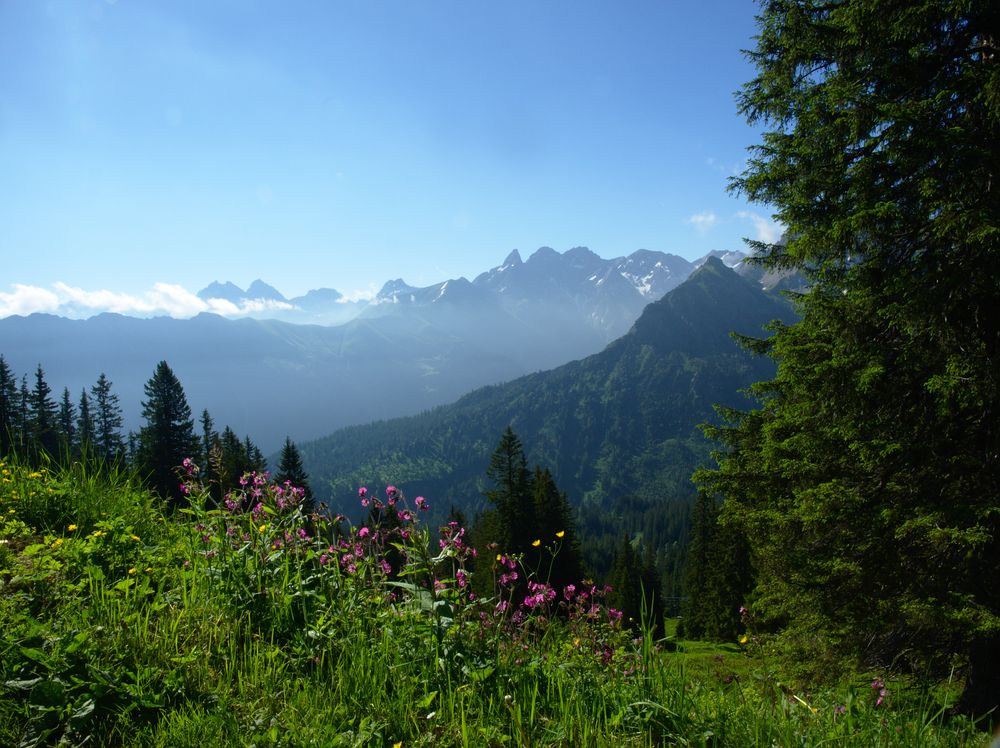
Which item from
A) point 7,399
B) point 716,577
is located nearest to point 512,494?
point 716,577

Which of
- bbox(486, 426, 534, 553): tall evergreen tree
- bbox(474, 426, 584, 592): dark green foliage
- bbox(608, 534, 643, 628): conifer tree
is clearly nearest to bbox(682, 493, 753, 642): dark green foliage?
bbox(608, 534, 643, 628): conifer tree

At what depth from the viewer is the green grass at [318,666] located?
243 centimetres

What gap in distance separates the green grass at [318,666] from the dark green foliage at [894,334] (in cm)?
544

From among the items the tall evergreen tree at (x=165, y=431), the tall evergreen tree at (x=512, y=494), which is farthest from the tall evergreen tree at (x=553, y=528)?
the tall evergreen tree at (x=165, y=431)

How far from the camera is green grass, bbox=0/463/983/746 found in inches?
95.8

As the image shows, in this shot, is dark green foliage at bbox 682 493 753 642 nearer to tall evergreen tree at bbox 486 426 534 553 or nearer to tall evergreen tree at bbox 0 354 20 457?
tall evergreen tree at bbox 486 426 534 553

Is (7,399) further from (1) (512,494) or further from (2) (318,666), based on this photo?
(2) (318,666)

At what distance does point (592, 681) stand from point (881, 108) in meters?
8.53

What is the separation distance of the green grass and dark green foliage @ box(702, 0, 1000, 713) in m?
5.44

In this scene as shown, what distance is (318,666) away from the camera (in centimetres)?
297

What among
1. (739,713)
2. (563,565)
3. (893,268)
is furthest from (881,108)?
(563,565)

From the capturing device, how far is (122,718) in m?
2.35

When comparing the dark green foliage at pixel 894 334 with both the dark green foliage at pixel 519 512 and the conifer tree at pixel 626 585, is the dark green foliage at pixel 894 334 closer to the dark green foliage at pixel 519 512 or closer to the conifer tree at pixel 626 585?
the dark green foliage at pixel 519 512

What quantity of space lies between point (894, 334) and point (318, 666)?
31.4 ft
